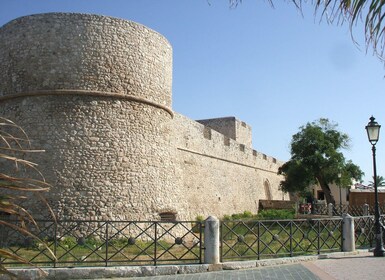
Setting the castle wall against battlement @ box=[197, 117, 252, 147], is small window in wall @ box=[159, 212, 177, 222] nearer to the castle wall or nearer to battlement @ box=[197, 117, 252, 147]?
the castle wall

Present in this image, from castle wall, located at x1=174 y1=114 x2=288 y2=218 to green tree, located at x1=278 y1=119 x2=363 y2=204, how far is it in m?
3.10

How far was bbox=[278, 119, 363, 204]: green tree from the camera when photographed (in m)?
21.7

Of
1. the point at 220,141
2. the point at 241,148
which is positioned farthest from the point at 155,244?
the point at 241,148

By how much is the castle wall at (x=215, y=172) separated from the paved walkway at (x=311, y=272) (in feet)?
23.3

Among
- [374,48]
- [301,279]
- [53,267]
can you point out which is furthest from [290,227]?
[374,48]

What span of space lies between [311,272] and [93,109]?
24.1 feet

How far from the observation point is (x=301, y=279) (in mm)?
7086

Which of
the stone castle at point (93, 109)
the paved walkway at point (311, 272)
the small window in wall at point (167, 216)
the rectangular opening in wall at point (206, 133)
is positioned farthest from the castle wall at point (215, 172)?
the paved walkway at point (311, 272)

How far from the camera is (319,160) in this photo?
71.2ft

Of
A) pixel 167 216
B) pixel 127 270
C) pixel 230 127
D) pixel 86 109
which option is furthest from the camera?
pixel 230 127

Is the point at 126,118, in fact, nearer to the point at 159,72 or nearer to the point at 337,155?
the point at 159,72

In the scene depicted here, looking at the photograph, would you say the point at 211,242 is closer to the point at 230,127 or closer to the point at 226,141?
the point at 226,141

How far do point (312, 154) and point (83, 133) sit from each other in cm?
1373

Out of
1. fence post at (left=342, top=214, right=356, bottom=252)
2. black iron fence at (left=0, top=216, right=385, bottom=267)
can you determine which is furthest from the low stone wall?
fence post at (left=342, top=214, right=356, bottom=252)
